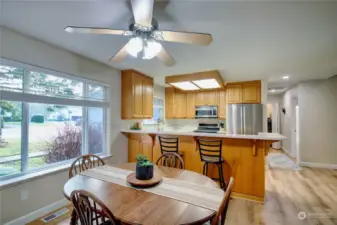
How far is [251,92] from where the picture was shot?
189 inches

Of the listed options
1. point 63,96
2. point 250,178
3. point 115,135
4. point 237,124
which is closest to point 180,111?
point 237,124

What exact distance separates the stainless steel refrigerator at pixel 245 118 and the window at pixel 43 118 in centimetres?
330

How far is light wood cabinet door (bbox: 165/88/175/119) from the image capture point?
19.9 ft

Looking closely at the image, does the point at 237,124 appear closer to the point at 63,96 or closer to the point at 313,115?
the point at 313,115

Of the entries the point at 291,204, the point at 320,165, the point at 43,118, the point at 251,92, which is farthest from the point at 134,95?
the point at 320,165

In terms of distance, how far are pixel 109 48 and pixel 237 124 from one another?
3622 mm

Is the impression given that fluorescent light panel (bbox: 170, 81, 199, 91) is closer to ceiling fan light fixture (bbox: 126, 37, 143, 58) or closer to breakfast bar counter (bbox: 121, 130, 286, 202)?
breakfast bar counter (bbox: 121, 130, 286, 202)

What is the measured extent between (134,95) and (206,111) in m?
2.52

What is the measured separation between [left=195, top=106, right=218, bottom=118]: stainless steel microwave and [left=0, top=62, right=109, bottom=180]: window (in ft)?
10.2

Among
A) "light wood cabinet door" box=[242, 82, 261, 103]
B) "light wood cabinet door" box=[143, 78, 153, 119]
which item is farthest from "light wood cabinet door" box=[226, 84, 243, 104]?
"light wood cabinet door" box=[143, 78, 153, 119]

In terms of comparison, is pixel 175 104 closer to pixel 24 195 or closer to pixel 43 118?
pixel 43 118

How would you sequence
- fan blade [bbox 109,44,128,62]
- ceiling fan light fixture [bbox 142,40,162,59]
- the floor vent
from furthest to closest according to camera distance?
the floor vent, fan blade [bbox 109,44,128,62], ceiling fan light fixture [bbox 142,40,162,59]

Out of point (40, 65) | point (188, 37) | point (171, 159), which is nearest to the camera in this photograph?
point (188, 37)

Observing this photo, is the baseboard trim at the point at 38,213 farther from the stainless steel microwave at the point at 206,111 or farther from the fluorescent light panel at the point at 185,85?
the stainless steel microwave at the point at 206,111
